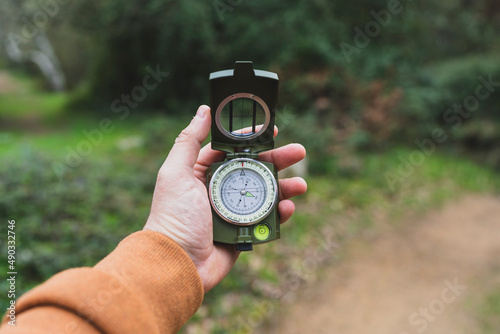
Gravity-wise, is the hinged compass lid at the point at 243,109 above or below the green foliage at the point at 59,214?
above

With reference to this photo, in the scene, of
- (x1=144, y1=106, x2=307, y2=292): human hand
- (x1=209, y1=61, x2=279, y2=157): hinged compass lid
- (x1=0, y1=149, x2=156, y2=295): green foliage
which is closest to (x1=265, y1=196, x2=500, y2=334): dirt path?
(x1=0, y1=149, x2=156, y2=295): green foliage

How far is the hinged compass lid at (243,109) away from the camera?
1.88 metres

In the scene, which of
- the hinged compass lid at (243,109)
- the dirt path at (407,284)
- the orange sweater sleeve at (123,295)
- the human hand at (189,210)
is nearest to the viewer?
the orange sweater sleeve at (123,295)

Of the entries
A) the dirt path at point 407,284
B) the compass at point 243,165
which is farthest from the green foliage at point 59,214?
the compass at point 243,165

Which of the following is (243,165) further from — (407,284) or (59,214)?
(407,284)

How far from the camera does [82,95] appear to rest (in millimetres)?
14148

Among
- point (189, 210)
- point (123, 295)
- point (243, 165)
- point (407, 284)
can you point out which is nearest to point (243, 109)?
point (243, 165)

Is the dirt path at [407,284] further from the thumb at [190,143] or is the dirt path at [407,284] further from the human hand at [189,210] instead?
the thumb at [190,143]

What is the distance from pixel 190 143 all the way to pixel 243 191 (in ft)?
1.15

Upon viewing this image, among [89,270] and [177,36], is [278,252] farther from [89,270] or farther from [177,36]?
[177,36]

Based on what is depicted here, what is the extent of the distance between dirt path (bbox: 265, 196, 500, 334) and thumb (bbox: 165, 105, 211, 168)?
2448 mm

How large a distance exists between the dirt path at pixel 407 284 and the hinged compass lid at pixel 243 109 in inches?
93.2

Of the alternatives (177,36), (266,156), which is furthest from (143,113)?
(266,156)

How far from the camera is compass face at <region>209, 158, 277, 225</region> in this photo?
188 centimetres
